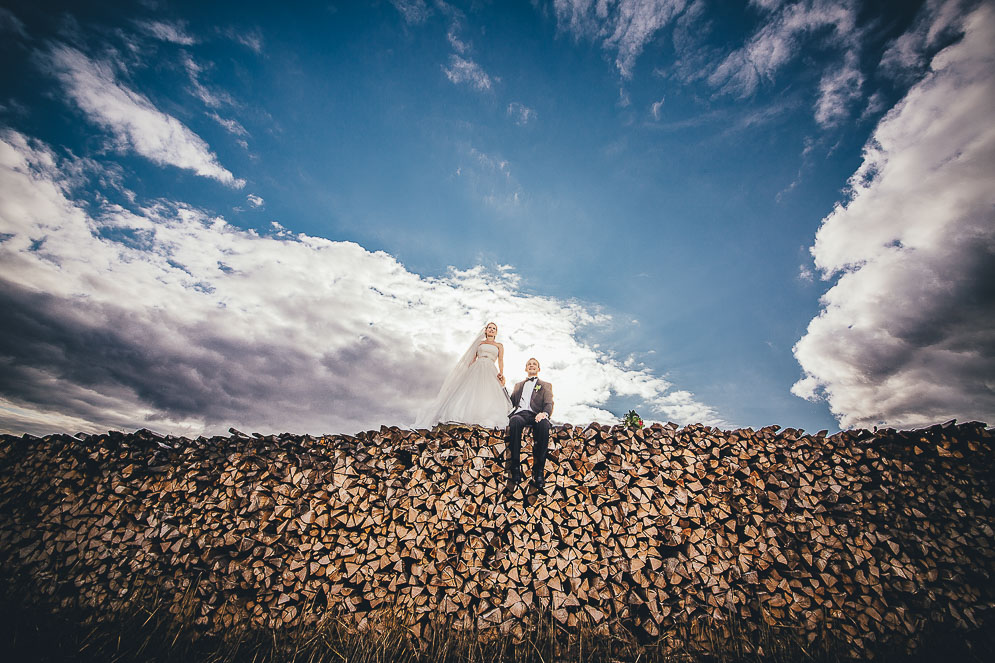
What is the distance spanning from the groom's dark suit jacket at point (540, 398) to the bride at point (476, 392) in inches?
14.5

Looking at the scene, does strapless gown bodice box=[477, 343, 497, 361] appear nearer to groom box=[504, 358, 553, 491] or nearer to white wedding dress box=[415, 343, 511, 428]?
white wedding dress box=[415, 343, 511, 428]

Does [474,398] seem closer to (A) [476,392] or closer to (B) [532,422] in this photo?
(A) [476,392]

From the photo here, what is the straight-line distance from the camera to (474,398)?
512 centimetres

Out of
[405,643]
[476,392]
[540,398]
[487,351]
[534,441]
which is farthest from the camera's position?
[487,351]

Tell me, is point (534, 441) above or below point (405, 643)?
above

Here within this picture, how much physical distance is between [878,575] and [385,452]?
4.98m

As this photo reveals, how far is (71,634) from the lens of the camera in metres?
3.20

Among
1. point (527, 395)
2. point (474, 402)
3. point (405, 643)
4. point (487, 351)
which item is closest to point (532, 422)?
point (527, 395)

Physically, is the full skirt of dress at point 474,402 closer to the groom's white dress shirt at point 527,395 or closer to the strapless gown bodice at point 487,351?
the strapless gown bodice at point 487,351

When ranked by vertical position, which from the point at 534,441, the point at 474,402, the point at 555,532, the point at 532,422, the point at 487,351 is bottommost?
the point at 555,532

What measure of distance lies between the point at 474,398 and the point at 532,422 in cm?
90

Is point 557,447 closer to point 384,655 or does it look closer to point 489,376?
point 489,376

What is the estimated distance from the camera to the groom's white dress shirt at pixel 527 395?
4635mm

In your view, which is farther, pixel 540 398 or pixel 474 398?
pixel 474 398
